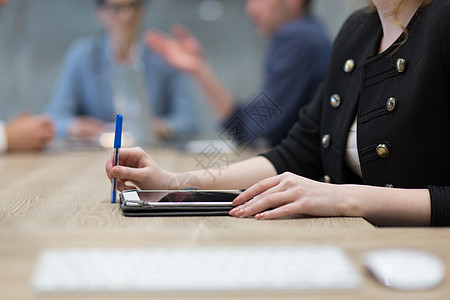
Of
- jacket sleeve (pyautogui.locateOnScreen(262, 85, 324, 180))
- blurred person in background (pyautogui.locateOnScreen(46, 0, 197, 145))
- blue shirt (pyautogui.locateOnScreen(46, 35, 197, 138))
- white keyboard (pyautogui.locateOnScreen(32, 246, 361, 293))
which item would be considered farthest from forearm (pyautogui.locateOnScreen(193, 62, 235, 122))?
white keyboard (pyautogui.locateOnScreen(32, 246, 361, 293))

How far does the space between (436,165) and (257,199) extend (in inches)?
11.4

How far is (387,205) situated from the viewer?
2.85ft

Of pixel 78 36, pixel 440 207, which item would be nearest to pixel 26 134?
pixel 440 207

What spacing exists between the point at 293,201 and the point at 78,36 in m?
2.79

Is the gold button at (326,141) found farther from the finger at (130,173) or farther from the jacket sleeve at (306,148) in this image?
the finger at (130,173)

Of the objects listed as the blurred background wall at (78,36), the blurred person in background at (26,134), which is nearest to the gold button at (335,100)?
the blurred person in background at (26,134)

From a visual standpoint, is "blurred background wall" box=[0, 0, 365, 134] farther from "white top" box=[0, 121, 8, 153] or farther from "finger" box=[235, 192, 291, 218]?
"finger" box=[235, 192, 291, 218]

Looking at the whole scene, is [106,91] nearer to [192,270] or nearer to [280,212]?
[280,212]

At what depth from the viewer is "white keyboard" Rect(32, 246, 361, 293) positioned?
56 centimetres

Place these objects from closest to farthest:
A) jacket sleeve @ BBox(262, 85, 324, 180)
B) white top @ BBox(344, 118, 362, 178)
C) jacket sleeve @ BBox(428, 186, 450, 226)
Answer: jacket sleeve @ BBox(428, 186, 450, 226) < white top @ BBox(344, 118, 362, 178) < jacket sleeve @ BBox(262, 85, 324, 180)

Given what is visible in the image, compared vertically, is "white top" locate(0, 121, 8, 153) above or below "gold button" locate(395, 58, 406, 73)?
below

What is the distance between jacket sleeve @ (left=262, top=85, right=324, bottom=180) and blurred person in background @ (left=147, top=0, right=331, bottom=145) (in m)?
0.06

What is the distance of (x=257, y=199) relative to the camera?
2.90 feet

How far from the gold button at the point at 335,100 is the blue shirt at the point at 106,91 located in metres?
1.57
